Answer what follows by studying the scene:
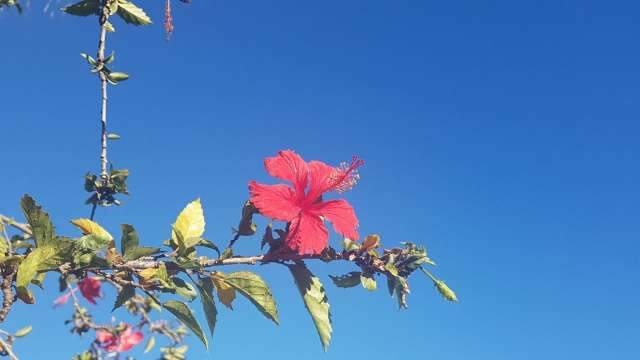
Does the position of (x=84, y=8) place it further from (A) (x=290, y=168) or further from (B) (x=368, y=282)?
(B) (x=368, y=282)

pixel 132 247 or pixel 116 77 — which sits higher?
pixel 116 77

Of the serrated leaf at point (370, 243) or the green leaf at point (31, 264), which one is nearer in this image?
the green leaf at point (31, 264)

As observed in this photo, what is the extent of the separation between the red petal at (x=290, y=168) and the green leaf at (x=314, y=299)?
1.08ft

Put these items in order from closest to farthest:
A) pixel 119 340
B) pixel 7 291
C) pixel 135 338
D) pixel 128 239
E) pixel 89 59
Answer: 1. pixel 7 291
2. pixel 128 239
3. pixel 89 59
4. pixel 119 340
5. pixel 135 338

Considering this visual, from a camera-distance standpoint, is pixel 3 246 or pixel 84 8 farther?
pixel 84 8

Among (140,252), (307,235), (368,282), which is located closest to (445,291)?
(368,282)

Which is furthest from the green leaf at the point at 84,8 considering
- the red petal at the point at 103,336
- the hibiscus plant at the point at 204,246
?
the red petal at the point at 103,336

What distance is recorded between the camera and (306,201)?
206cm

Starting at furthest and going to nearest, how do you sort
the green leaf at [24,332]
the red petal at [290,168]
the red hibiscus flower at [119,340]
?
1. the red hibiscus flower at [119,340]
2. the green leaf at [24,332]
3. the red petal at [290,168]

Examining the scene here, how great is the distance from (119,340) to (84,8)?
8.32ft

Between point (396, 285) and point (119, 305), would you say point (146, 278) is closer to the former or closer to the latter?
point (119, 305)

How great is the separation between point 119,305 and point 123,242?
18cm

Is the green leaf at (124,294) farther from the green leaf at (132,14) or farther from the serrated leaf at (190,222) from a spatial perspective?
the green leaf at (132,14)

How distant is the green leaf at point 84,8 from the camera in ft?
6.22
